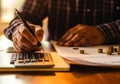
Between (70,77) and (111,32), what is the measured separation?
553mm

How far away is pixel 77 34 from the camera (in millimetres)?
1132

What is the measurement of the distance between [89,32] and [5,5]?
5.99 feet

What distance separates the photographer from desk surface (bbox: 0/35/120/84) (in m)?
0.73

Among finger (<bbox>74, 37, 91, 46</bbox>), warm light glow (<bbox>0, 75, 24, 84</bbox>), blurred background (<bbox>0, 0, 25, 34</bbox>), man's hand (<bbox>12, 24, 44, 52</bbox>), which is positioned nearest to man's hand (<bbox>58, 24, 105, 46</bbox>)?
finger (<bbox>74, 37, 91, 46</bbox>)

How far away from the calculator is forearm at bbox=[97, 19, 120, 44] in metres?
0.40

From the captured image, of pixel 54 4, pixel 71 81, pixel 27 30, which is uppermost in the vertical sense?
pixel 54 4

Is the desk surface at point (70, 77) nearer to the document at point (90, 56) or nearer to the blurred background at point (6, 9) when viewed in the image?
the document at point (90, 56)

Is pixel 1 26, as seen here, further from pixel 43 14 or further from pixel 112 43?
pixel 112 43

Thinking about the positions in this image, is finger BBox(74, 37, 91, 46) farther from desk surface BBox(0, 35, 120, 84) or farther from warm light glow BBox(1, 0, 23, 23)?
warm light glow BBox(1, 0, 23, 23)

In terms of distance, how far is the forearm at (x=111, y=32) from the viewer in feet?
3.99

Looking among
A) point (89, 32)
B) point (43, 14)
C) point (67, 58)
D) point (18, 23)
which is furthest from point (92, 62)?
point (43, 14)

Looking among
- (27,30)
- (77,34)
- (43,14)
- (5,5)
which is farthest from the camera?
(5,5)

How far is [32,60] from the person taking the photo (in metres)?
0.83

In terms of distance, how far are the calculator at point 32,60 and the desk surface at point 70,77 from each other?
2cm
